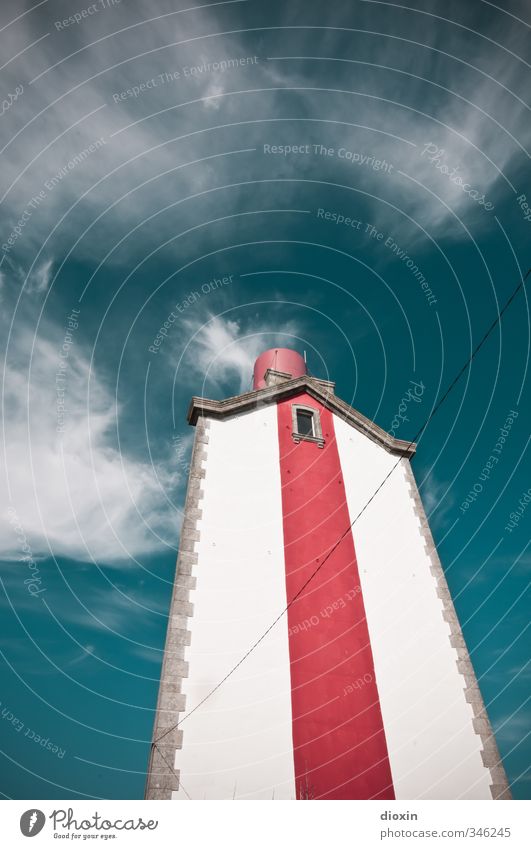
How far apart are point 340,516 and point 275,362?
8.23 m

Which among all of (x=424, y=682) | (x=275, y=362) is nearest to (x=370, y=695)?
(x=424, y=682)

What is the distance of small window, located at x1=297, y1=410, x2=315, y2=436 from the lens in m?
15.2

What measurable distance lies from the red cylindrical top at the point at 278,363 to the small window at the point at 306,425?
3156 millimetres

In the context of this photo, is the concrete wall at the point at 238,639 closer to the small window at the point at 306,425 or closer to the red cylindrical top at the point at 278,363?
the small window at the point at 306,425

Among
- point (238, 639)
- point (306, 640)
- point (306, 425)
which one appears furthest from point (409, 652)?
point (306, 425)

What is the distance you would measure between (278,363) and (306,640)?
11518mm

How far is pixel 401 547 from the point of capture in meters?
13.1

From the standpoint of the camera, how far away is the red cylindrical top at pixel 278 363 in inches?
736

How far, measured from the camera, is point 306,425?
15.5m

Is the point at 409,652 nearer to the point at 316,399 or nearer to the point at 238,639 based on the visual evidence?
the point at 238,639
